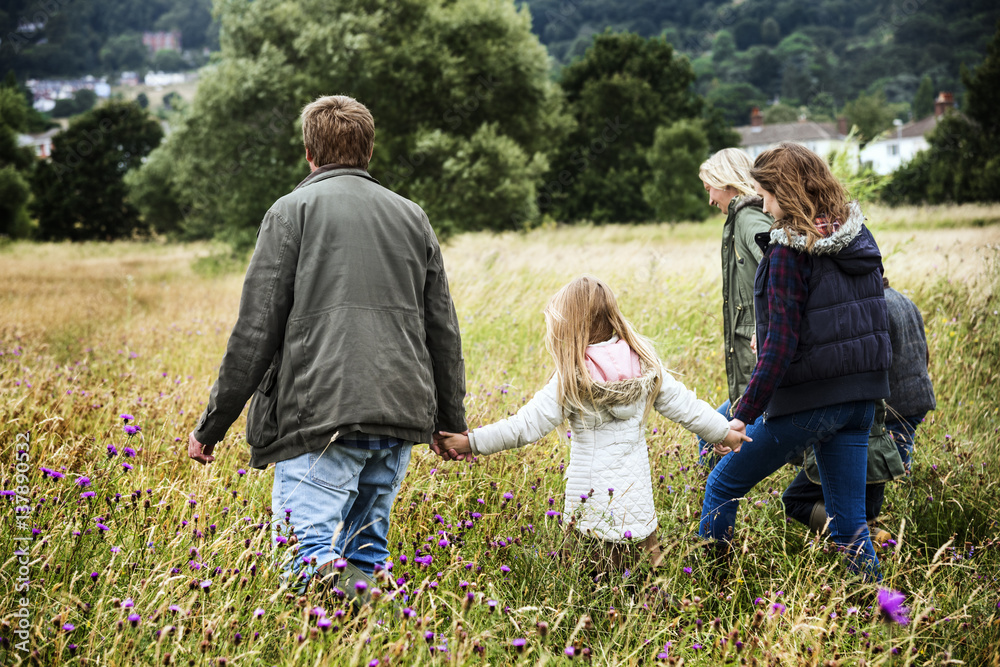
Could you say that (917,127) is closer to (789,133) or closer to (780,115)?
(789,133)

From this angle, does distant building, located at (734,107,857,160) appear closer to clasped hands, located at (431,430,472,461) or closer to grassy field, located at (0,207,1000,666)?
grassy field, located at (0,207,1000,666)

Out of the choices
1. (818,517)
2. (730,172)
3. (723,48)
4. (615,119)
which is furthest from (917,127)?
(818,517)

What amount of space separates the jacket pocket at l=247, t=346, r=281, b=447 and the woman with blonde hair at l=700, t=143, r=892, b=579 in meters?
1.78

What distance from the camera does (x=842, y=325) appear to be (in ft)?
8.82

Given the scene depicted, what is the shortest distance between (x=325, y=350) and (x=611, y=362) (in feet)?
3.45

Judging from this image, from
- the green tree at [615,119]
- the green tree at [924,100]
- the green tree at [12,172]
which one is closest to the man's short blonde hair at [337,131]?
the green tree at [615,119]

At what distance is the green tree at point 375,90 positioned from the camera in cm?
1817

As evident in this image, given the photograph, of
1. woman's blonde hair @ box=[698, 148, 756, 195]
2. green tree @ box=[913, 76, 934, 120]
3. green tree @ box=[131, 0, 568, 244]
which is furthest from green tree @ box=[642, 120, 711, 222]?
green tree @ box=[913, 76, 934, 120]

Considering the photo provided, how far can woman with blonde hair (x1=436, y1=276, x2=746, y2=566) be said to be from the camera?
260cm

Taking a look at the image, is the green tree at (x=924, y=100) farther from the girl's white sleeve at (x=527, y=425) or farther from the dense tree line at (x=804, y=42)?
the girl's white sleeve at (x=527, y=425)

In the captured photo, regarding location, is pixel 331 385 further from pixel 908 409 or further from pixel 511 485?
pixel 908 409

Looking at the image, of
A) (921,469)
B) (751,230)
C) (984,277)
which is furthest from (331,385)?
(984,277)

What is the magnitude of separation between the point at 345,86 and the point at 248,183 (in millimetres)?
3762

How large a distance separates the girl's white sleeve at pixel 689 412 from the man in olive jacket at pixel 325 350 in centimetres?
94
